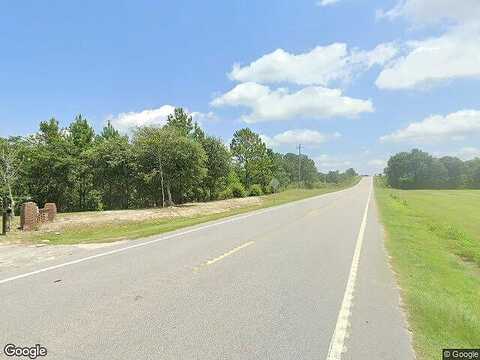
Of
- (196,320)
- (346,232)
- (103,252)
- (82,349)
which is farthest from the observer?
(346,232)

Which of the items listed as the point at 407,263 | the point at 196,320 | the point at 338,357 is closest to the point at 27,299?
the point at 196,320

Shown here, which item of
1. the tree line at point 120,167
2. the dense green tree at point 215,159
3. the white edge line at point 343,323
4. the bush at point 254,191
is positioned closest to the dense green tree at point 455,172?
the bush at point 254,191

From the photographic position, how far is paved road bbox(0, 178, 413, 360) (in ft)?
15.6

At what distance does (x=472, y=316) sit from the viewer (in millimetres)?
6891

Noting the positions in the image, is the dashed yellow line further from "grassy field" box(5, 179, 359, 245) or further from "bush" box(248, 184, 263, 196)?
"bush" box(248, 184, 263, 196)

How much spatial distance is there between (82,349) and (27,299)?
2505 mm

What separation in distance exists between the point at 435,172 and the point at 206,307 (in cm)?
15478

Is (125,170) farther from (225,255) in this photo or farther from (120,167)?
(225,255)

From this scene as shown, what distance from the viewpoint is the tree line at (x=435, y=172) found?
139250mm

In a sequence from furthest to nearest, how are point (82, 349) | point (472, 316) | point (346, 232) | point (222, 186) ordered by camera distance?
point (222, 186), point (346, 232), point (472, 316), point (82, 349)

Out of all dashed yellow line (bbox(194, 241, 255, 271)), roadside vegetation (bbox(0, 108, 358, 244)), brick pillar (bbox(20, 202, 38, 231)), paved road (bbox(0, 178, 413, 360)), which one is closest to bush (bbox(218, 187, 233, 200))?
roadside vegetation (bbox(0, 108, 358, 244))

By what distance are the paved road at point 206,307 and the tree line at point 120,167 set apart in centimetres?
2442

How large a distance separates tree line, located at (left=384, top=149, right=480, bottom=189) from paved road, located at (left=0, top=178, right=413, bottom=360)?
479 feet

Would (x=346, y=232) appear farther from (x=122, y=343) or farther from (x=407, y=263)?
(x=122, y=343)
